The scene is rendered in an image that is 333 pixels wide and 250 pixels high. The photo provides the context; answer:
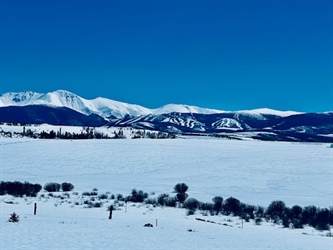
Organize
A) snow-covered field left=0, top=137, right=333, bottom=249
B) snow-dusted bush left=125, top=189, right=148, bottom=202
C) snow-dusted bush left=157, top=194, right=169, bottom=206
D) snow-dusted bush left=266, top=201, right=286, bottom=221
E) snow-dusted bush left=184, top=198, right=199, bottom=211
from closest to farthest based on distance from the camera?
snow-covered field left=0, top=137, right=333, bottom=249 → snow-dusted bush left=266, top=201, right=286, bottom=221 → snow-dusted bush left=184, top=198, right=199, bottom=211 → snow-dusted bush left=157, top=194, right=169, bottom=206 → snow-dusted bush left=125, top=189, right=148, bottom=202

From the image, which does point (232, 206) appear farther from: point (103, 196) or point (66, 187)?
point (66, 187)

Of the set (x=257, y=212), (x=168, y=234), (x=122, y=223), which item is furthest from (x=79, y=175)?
(x=168, y=234)

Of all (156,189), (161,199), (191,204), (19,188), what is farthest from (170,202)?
(19,188)

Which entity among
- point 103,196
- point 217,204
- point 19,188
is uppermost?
point 19,188

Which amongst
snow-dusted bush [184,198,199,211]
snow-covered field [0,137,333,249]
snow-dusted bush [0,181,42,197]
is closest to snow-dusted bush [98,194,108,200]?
snow-covered field [0,137,333,249]

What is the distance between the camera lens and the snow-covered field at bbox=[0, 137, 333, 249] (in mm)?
19203

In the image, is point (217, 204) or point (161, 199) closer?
point (217, 204)

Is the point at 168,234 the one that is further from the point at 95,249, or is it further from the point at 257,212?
the point at 257,212

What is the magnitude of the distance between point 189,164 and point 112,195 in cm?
2328

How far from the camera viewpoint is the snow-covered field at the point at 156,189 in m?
19.2

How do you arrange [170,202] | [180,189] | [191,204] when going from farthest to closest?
1. [180,189]
2. [170,202]
3. [191,204]

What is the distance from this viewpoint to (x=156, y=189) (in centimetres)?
4438

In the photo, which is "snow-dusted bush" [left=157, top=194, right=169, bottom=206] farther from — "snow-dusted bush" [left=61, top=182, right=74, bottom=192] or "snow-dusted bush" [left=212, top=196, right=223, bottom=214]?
"snow-dusted bush" [left=61, top=182, right=74, bottom=192]

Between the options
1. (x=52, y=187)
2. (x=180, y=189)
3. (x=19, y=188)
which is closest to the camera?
(x=19, y=188)
